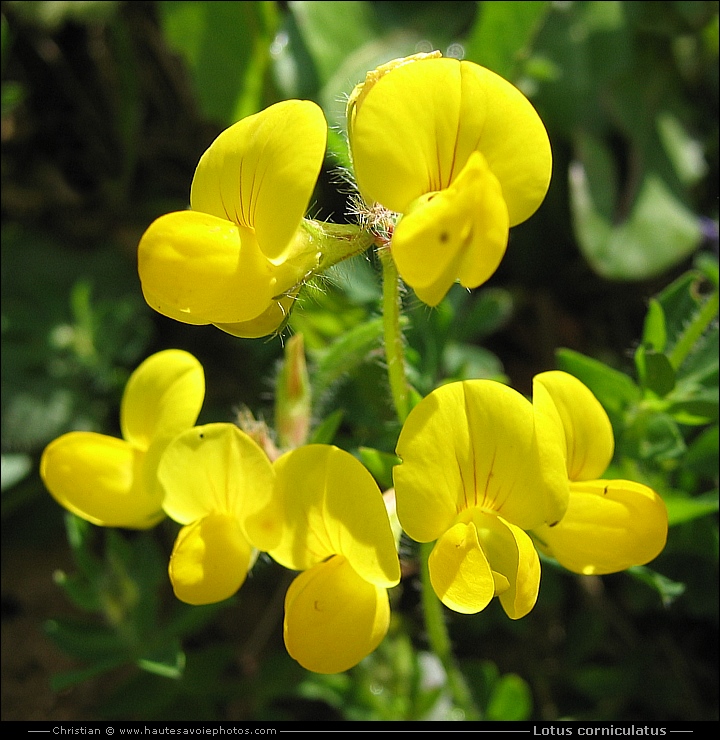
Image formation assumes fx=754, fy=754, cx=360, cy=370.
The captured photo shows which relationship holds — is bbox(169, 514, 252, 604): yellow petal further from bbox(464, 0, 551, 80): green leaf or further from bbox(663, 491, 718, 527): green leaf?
bbox(464, 0, 551, 80): green leaf

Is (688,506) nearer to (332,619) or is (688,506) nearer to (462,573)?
(462,573)

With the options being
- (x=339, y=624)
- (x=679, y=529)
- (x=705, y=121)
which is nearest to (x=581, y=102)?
(x=705, y=121)

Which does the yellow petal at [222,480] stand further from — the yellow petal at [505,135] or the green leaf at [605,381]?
the green leaf at [605,381]

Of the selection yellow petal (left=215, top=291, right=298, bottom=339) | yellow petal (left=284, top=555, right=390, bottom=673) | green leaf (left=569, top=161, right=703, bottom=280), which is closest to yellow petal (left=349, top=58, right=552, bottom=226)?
yellow petal (left=215, top=291, right=298, bottom=339)

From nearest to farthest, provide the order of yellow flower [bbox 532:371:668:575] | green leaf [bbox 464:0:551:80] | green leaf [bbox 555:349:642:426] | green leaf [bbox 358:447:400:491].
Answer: yellow flower [bbox 532:371:668:575]
green leaf [bbox 358:447:400:491]
green leaf [bbox 555:349:642:426]
green leaf [bbox 464:0:551:80]

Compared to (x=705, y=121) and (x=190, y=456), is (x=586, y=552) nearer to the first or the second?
(x=190, y=456)

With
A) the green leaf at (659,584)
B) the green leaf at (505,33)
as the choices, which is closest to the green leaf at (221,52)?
the green leaf at (505,33)
